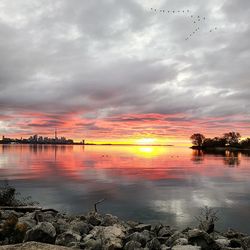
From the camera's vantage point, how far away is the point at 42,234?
1270 cm

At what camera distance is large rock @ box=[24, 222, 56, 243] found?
12.3 metres

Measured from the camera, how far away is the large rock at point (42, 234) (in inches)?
484

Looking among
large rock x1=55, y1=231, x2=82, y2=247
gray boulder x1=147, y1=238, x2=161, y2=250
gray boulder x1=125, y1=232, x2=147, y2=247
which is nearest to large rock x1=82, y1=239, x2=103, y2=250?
large rock x1=55, y1=231, x2=82, y2=247

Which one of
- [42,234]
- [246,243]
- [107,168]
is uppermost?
[42,234]

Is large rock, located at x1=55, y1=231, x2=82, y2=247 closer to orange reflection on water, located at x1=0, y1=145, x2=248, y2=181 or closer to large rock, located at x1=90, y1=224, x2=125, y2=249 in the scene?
large rock, located at x1=90, y1=224, x2=125, y2=249

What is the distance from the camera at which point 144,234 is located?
14.8 m

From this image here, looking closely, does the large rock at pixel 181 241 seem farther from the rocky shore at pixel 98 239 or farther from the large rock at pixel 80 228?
the large rock at pixel 80 228

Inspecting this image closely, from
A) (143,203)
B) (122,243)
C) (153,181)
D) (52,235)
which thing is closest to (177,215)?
(143,203)

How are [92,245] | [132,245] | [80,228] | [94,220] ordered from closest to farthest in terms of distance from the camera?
[92,245]
[132,245]
[80,228]
[94,220]

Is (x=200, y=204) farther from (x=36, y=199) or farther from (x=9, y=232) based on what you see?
(x=9, y=232)

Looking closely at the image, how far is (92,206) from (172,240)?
1454cm

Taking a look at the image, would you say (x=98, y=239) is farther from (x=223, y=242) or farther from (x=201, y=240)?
(x=223, y=242)

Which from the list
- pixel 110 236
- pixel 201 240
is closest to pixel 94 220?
pixel 110 236

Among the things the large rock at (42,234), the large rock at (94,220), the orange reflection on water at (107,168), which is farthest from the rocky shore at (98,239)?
the orange reflection on water at (107,168)
